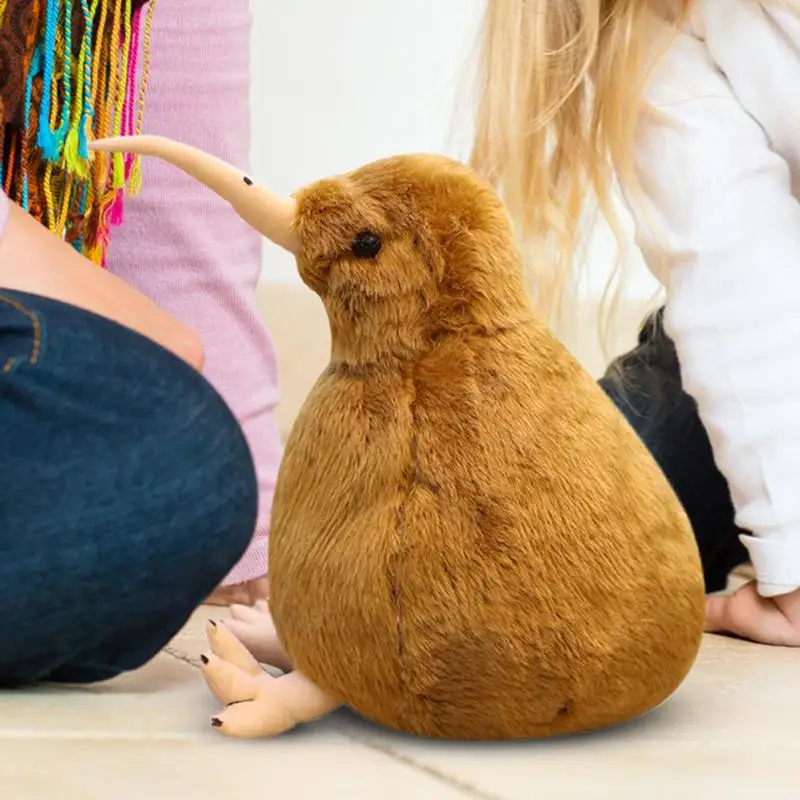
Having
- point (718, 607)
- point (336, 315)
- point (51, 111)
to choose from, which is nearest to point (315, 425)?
point (336, 315)

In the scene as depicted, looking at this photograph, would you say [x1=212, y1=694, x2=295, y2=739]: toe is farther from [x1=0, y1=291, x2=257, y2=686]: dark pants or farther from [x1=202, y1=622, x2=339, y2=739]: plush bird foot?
[x1=0, y1=291, x2=257, y2=686]: dark pants

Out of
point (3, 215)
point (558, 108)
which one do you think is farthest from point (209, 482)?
point (558, 108)

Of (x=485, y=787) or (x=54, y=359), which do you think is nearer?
(x=485, y=787)

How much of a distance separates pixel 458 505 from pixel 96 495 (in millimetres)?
190

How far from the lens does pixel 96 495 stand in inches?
22.4

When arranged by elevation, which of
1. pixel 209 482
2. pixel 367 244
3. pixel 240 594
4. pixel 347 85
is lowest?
pixel 240 594

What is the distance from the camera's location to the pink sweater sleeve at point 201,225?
35.7 inches

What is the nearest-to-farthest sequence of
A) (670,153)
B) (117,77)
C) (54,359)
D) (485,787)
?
(485,787) → (54,359) → (117,77) → (670,153)

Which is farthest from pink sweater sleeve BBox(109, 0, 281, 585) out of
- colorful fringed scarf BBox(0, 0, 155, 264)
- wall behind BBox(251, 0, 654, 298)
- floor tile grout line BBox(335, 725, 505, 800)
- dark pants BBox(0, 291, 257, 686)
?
wall behind BBox(251, 0, 654, 298)

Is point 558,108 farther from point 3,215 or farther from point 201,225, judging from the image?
point 3,215

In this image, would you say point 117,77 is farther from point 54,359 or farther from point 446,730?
point 446,730

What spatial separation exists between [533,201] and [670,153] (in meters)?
0.12

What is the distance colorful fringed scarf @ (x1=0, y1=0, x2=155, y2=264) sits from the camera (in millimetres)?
651

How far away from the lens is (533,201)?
896 millimetres
